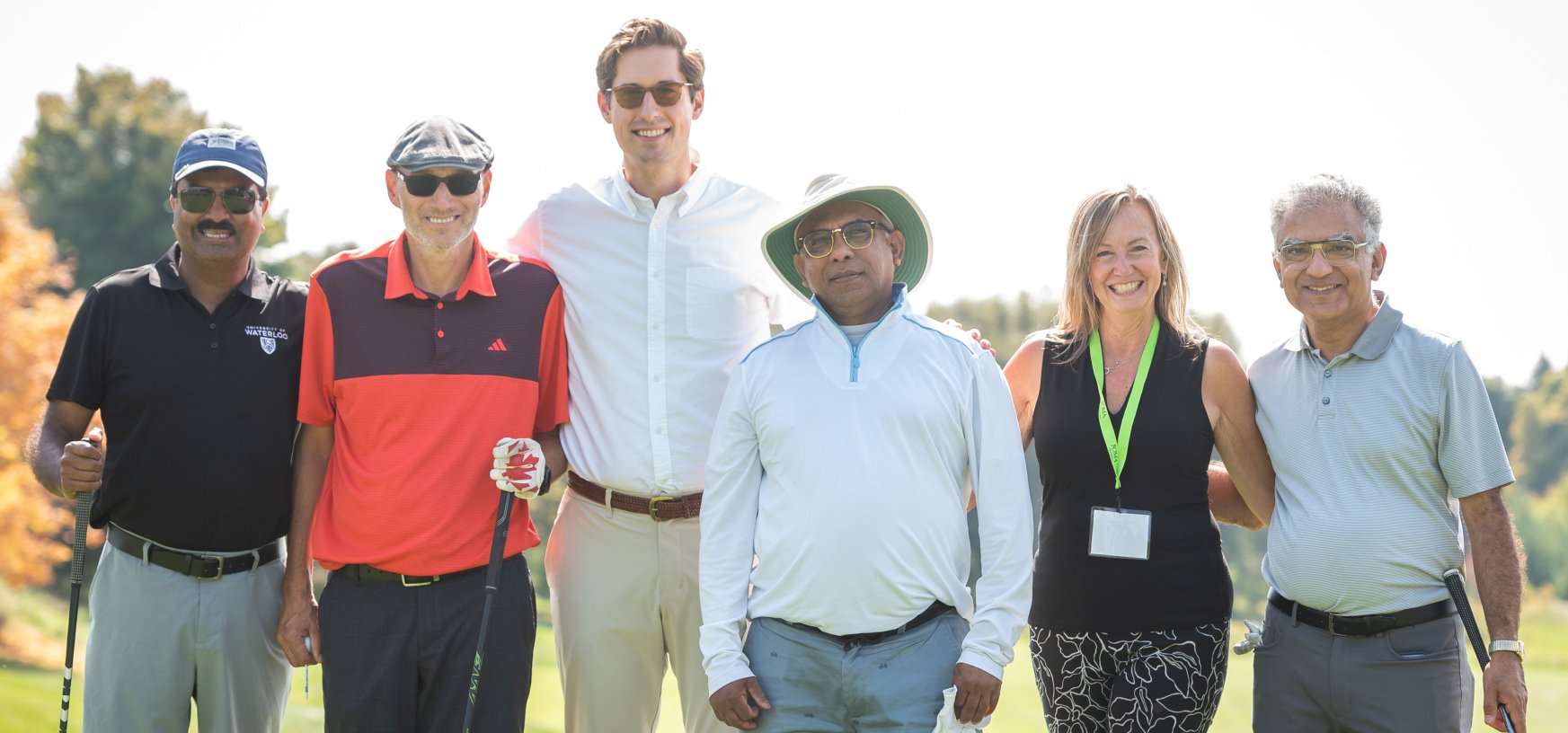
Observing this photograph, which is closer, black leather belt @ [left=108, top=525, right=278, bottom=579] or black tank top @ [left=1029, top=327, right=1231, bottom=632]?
black tank top @ [left=1029, top=327, right=1231, bottom=632]

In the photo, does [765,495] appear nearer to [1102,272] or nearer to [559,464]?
[559,464]

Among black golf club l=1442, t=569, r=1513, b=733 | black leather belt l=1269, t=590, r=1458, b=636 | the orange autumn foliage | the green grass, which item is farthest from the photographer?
the orange autumn foliage

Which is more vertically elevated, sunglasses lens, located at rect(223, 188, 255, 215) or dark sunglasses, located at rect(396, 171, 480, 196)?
dark sunglasses, located at rect(396, 171, 480, 196)

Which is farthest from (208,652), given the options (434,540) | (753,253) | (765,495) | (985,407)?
(985,407)

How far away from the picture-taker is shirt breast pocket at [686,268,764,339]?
4750mm

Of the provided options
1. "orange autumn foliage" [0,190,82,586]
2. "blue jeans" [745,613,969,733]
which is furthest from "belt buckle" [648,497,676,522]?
"orange autumn foliage" [0,190,82,586]

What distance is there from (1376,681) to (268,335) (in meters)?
4.01

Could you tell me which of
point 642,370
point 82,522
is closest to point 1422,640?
point 642,370

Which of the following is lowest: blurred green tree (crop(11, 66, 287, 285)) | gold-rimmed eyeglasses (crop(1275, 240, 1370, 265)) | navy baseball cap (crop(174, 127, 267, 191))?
gold-rimmed eyeglasses (crop(1275, 240, 1370, 265))

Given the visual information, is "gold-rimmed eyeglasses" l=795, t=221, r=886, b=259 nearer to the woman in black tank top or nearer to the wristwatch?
the woman in black tank top

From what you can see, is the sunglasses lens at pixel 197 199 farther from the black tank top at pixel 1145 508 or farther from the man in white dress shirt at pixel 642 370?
the black tank top at pixel 1145 508

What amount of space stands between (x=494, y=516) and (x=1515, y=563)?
344 centimetres

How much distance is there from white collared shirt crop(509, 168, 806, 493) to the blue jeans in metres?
0.98

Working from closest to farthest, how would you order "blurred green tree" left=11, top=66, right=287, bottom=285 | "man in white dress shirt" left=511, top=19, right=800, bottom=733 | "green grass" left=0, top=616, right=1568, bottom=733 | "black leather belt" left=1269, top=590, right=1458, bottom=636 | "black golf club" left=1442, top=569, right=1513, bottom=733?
"black golf club" left=1442, top=569, right=1513, bottom=733 < "black leather belt" left=1269, top=590, right=1458, bottom=636 < "man in white dress shirt" left=511, top=19, right=800, bottom=733 < "green grass" left=0, top=616, right=1568, bottom=733 < "blurred green tree" left=11, top=66, right=287, bottom=285
